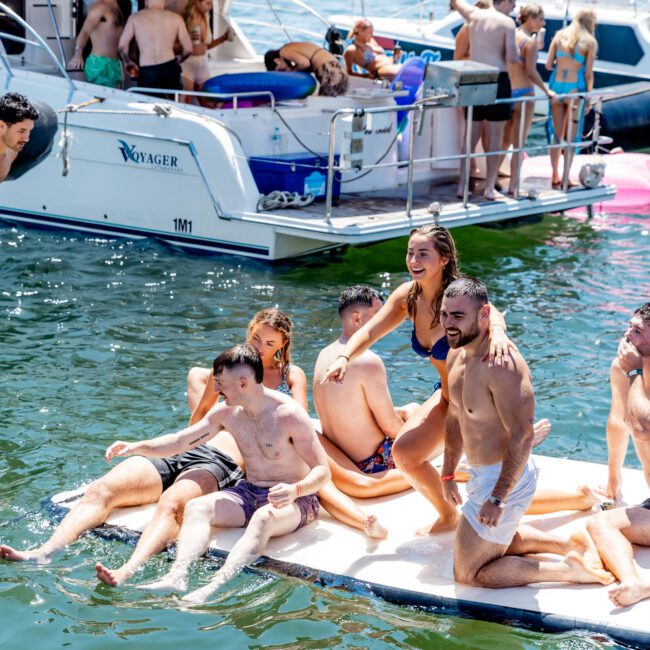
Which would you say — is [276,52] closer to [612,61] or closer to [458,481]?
[458,481]

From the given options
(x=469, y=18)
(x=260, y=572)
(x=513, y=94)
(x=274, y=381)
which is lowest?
(x=260, y=572)

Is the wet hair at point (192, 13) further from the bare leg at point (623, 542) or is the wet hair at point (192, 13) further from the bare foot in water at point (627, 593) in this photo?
the bare foot in water at point (627, 593)

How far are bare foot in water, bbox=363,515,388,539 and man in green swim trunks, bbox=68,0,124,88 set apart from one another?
7.07m

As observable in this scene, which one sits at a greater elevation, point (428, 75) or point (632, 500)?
point (428, 75)

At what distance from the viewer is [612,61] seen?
19.8 m

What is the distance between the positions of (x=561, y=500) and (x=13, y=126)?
10.4 feet

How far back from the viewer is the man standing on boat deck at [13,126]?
198 inches

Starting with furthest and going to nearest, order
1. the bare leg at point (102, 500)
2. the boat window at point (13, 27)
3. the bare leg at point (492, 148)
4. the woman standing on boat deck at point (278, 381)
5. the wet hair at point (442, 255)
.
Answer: the boat window at point (13, 27)
the bare leg at point (492, 148)
the woman standing on boat deck at point (278, 381)
the wet hair at point (442, 255)
the bare leg at point (102, 500)

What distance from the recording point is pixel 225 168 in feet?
34.3

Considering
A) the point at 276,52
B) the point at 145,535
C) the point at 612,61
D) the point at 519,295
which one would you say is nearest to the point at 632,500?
the point at 145,535

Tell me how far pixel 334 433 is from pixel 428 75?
525 cm

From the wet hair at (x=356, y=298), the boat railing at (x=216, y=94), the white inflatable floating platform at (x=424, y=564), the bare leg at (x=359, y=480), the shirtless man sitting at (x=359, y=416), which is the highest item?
the boat railing at (x=216, y=94)

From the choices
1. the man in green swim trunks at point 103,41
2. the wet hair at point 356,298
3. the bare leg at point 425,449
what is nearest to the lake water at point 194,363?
the bare leg at point 425,449

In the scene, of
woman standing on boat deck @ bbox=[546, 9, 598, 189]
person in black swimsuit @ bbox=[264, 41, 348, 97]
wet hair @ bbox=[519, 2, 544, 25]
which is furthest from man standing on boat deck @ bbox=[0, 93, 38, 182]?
woman standing on boat deck @ bbox=[546, 9, 598, 189]
